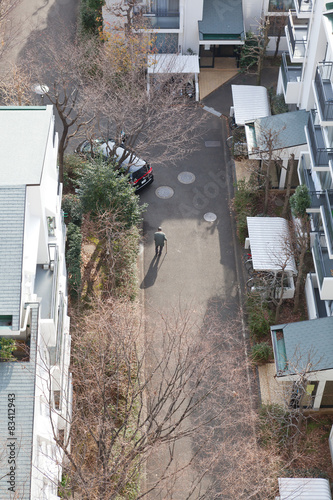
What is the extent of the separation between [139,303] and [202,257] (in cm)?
521

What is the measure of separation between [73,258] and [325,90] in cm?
1599

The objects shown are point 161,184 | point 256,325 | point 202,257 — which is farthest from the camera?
point 161,184

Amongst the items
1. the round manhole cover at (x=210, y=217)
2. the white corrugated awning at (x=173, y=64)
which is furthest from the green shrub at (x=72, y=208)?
the white corrugated awning at (x=173, y=64)

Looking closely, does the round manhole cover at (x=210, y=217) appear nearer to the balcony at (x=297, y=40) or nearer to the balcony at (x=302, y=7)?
the balcony at (x=297, y=40)

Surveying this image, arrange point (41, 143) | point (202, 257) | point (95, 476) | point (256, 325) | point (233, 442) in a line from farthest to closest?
point (202, 257), point (256, 325), point (233, 442), point (41, 143), point (95, 476)

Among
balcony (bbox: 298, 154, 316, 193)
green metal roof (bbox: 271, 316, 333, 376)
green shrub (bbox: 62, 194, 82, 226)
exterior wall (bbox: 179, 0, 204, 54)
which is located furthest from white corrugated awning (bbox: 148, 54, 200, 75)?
green metal roof (bbox: 271, 316, 333, 376)

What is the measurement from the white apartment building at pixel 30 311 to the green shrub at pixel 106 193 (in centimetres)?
459

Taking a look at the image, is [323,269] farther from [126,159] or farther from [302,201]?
[126,159]

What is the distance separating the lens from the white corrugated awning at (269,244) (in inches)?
1475

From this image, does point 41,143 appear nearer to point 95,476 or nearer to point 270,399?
point 95,476

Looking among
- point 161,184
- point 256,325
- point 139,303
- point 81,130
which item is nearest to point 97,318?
point 139,303

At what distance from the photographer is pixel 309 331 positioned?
32906 millimetres

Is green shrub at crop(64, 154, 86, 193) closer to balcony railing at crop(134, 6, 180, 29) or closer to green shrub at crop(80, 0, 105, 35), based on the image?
balcony railing at crop(134, 6, 180, 29)

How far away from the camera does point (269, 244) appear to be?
127 ft
